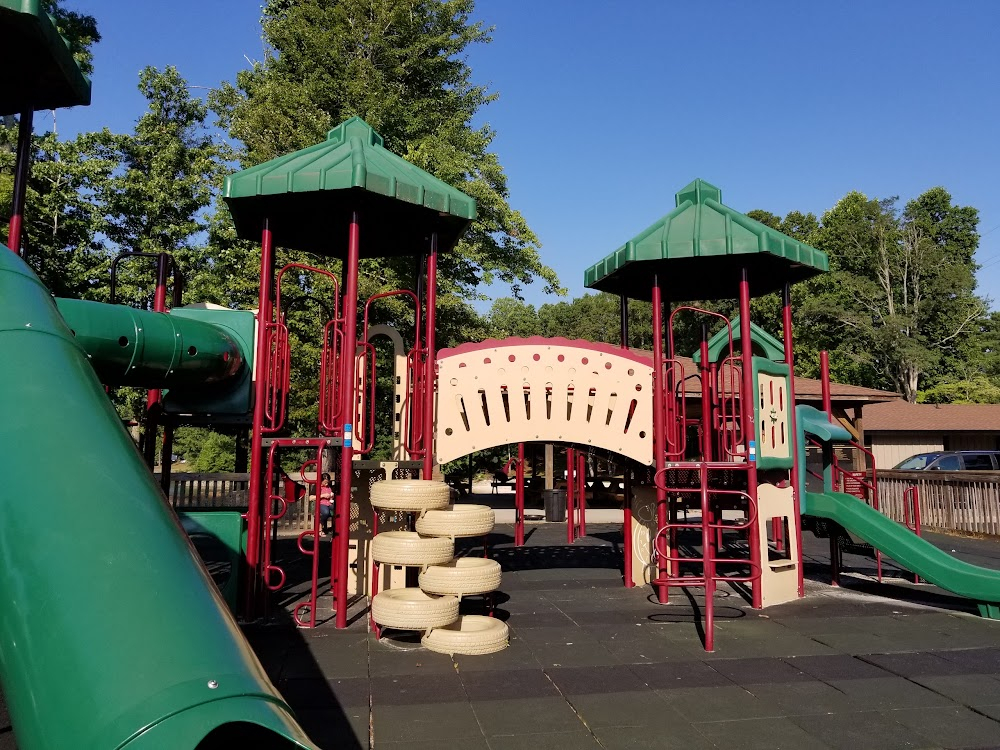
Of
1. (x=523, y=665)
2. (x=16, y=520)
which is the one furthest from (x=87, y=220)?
(x=16, y=520)

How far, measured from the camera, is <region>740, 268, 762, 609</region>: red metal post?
8078 millimetres

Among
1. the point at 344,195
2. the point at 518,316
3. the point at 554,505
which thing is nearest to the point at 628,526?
the point at 344,195

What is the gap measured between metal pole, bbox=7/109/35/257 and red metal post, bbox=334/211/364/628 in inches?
113

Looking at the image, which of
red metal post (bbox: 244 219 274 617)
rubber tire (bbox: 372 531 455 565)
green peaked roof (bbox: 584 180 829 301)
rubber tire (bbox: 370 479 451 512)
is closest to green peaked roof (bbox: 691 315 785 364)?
green peaked roof (bbox: 584 180 829 301)

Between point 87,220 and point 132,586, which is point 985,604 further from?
point 87,220

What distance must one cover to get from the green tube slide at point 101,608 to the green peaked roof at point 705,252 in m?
7.06

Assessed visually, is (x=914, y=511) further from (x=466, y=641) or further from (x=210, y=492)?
(x=210, y=492)

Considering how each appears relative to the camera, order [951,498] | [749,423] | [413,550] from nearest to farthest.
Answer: [413,550]
[749,423]
[951,498]

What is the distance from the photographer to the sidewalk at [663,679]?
170 inches

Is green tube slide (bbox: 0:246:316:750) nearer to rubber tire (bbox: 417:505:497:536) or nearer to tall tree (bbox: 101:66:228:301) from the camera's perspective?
rubber tire (bbox: 417:505:497:536)

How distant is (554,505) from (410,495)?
1132 cm

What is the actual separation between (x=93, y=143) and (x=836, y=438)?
817 inches

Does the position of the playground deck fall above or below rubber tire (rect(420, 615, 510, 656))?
below

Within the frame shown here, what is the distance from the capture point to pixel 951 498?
1616 cm
